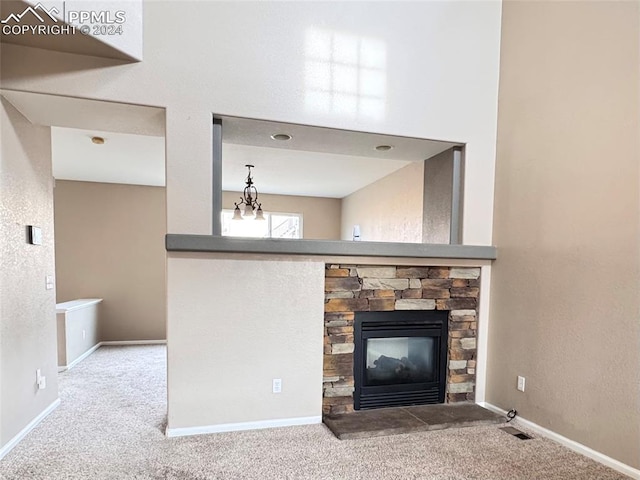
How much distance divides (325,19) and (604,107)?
215 centimetres

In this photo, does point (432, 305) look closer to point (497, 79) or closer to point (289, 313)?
point (289, 313)

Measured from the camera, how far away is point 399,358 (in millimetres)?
3244

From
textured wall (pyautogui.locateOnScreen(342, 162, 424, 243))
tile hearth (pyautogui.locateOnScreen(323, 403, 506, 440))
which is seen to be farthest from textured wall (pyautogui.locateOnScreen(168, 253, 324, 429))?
textured wall (pyautogui.locateOnScreen(342, 162, 424, 243))

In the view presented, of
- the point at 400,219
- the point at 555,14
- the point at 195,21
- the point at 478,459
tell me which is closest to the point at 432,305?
the point at 478,459

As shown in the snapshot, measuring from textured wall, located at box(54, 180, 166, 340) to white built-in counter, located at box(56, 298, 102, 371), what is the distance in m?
0.28

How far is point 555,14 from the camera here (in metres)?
2.75

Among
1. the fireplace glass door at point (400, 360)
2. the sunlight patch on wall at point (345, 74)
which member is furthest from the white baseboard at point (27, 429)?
the sunlight patch on wall at point (345, 74)

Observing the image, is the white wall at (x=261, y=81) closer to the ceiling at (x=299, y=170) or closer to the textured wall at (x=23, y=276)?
the textured wall at (x=23, y=276)

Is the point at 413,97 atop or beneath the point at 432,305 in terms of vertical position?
atop

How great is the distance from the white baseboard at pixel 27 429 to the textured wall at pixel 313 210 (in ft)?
14.8

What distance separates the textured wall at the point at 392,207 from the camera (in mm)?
4402

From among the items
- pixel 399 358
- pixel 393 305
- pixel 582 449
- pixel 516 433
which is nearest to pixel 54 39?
pixel 393 305

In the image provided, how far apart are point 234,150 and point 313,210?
124 inches

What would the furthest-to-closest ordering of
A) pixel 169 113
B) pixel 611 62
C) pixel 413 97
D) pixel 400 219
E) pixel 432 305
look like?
pixel 400 219, pixel 432 305, pixel 413 97, pixel 169 113, pixel 611 62
